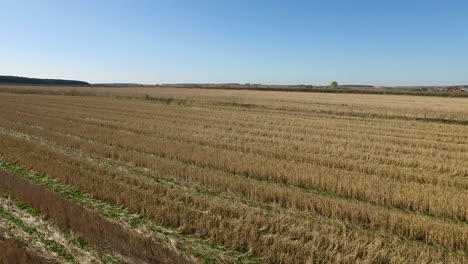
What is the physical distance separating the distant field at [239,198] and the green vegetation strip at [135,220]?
3 cm

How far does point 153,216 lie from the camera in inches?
263

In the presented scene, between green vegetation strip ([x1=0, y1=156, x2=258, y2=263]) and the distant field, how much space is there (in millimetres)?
28

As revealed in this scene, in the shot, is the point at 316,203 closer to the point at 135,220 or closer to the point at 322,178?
the point at 322,178

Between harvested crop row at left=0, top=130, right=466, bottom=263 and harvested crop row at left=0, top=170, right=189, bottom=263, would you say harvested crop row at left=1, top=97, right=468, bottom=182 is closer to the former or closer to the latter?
harvested crop row at left=0, top=130, right=466, bottom=263

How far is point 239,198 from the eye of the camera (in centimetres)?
780

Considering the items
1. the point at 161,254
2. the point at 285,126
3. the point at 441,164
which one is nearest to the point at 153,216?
the point at 161,254

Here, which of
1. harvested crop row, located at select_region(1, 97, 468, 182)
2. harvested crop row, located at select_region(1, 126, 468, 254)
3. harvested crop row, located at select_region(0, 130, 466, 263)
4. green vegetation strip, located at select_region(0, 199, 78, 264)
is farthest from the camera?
harvested crop row, located at select_region(1, 97, 468, 182)

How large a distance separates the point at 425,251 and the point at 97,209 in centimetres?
591

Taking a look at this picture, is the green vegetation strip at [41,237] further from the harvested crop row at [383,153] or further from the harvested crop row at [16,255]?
the harvested crop row at [383,153]

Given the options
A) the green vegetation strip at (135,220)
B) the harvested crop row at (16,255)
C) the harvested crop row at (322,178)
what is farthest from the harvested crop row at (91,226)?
the harvested crop row at (322,178)

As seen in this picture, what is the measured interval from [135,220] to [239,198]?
2343 millimetres

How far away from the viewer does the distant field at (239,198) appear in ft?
17.6

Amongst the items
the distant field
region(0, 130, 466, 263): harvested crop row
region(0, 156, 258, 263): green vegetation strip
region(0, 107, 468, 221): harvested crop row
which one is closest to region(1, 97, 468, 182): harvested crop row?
the distant field

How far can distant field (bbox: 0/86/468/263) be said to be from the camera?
5.36m
